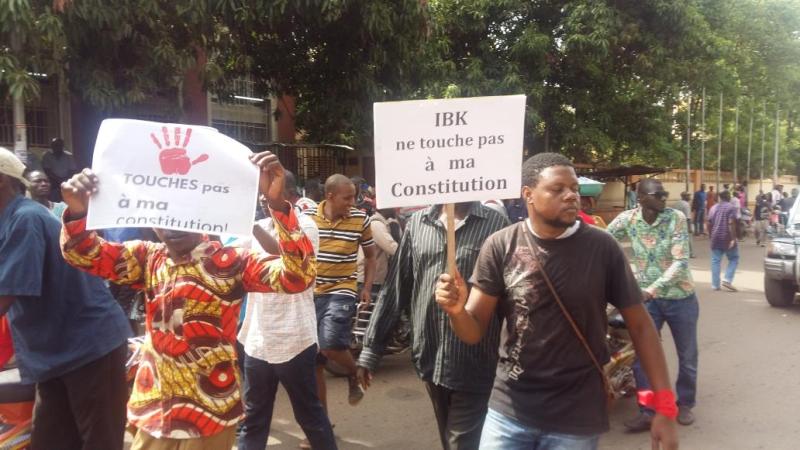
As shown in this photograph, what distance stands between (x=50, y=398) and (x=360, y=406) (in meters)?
2.91

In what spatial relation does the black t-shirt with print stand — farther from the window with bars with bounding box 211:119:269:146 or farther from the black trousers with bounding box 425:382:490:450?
the window with bars with bounding box 211:119:269:146

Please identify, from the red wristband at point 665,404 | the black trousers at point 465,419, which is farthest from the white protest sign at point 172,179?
the red wristband at point 665,404

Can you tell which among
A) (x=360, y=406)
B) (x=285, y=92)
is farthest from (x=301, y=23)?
(x=360, y=406)

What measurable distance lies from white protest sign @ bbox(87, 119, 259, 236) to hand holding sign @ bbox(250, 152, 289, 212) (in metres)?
0.03

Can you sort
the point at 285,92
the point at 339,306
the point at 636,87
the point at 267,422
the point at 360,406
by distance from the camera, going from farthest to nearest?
the point at 636,87 < the point at 285,92 < the point at 360,406 < the point at 339,306 < the point at 267,422

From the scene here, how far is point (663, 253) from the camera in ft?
16.8

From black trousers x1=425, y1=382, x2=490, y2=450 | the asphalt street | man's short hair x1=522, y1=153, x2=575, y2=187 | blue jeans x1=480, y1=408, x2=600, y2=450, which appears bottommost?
the asphalt street

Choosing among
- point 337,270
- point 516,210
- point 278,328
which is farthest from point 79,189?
point 516,210

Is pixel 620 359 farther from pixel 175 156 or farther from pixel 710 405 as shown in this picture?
pixel 175 156

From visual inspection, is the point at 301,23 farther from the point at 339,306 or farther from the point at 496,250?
the point at 496,250

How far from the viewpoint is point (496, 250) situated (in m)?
2.68

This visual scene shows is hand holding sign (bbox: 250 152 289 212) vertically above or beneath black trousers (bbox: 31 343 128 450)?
above

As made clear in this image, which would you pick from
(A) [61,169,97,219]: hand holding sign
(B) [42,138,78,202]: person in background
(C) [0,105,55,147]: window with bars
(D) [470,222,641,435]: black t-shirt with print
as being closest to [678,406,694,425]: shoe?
(D) [470,222,641,435]: black t-shirt with print

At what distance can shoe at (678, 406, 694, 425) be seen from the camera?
16.8 feet
